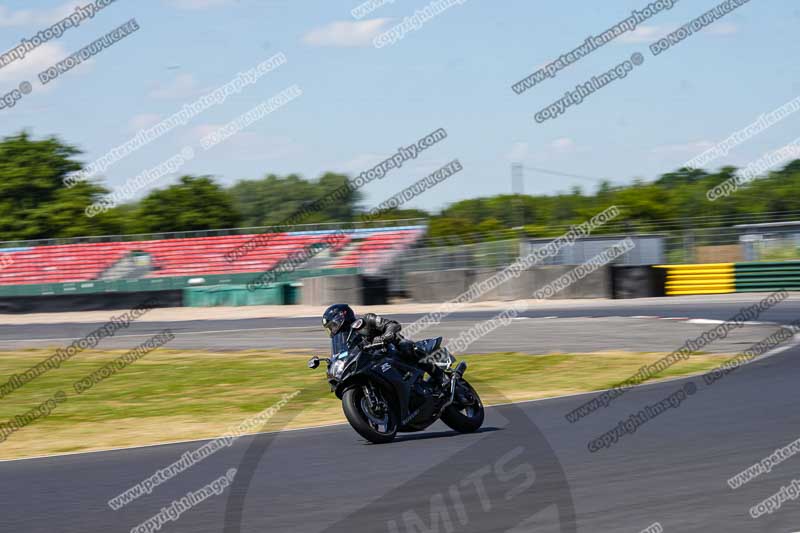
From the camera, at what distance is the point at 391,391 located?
31.6 feet

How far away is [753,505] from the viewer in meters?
6.58

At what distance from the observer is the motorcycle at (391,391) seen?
931cm

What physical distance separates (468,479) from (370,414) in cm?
207

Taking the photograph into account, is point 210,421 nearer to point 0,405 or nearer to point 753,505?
point 0,405

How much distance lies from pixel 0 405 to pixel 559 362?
9008 millimetres

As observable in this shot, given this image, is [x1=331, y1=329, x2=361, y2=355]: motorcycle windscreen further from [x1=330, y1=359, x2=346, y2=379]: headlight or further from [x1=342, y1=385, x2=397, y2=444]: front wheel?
[x1=342, y1=385, x2=397, y2=444]: front wheel

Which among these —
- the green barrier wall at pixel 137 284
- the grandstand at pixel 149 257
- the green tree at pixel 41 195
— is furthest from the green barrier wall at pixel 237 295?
the green tree at pixel 41 195

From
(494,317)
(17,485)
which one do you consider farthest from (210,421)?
(494,317)

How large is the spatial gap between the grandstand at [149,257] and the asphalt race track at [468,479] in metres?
30.8

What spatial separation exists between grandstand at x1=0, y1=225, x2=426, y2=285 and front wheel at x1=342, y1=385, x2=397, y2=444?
102 ft

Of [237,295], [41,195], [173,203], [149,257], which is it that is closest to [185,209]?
[173,203]

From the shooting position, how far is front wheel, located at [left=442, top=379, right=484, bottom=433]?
9.96 metres

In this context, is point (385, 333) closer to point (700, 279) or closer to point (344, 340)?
point (344, 340)

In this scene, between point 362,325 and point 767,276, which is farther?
point 767,276
